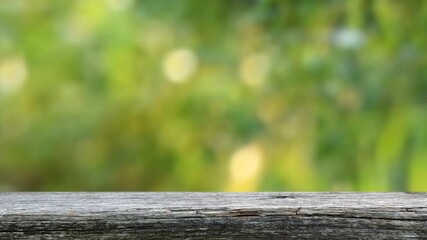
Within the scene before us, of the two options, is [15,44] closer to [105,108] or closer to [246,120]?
[105,108]

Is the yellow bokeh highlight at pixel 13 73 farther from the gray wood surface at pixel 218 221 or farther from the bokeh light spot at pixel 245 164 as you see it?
the gray wood surface at pixel 218 221

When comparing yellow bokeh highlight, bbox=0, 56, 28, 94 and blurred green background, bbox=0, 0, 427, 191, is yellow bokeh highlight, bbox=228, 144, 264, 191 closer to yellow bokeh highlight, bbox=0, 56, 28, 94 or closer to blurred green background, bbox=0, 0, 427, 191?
Answer: blurred green background, bbox=0, 0, 427, 191

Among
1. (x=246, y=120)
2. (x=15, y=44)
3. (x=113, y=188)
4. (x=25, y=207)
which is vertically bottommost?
(x=25, y=207)

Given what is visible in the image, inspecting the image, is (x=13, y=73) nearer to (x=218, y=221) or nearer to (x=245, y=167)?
(x=245, y=167)

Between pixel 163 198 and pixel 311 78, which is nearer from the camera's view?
pixel 163 198

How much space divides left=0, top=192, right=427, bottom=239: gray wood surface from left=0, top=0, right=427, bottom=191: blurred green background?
2.33 ft

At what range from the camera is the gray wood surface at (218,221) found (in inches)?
18.6

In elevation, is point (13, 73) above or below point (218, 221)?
above

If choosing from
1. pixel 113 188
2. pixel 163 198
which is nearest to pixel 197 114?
pixel 113 188

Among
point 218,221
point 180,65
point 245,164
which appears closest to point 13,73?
point 180,65

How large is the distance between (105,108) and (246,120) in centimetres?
25

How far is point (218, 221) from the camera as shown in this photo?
0.47 m

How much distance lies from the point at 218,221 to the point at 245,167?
0.78 m

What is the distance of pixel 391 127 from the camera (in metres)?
1.20
